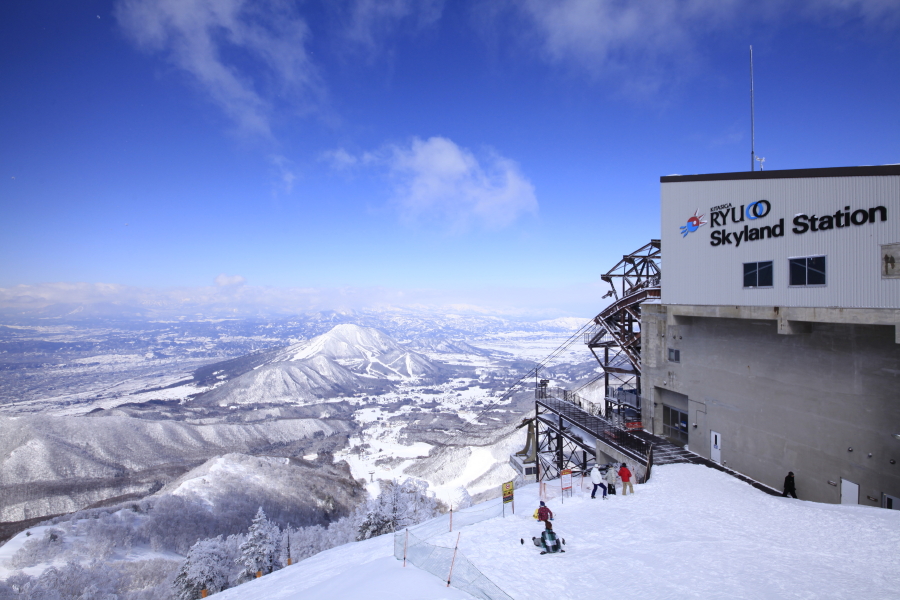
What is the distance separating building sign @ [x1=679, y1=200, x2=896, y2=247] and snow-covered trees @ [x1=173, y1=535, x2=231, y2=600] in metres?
36.0

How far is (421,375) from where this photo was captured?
502ft

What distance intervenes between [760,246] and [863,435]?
6868 mm

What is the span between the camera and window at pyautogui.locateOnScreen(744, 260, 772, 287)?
1470cm

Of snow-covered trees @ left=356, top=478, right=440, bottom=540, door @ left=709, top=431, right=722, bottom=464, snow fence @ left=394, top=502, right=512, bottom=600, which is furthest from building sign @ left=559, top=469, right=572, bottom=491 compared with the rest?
snow-covered trees @ left=356, top=478, right=440, bottom=540

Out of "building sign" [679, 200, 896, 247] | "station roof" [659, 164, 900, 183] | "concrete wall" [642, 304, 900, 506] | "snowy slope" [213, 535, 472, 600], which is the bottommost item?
"snowy slope" [213, 535, 472, 600]

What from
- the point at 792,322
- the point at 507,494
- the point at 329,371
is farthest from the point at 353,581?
the point at 329,371

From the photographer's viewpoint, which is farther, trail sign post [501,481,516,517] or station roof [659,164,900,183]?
trail sign post [501,481,516,517]

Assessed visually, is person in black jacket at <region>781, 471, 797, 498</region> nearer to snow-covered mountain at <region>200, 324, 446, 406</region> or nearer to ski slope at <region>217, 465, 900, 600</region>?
ski slope at <region>217, 465, 900, 600</region>

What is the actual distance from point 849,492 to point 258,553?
112 feet

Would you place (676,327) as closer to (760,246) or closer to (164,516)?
(760,246)

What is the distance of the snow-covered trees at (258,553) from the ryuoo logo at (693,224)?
112ft

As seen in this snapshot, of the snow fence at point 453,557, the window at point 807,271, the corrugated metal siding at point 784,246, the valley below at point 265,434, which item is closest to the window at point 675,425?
the corrugated metal siding at point 784,246

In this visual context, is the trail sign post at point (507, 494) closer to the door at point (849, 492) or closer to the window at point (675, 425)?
the door at point (849, 492)

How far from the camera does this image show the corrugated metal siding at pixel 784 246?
39.0 ft
